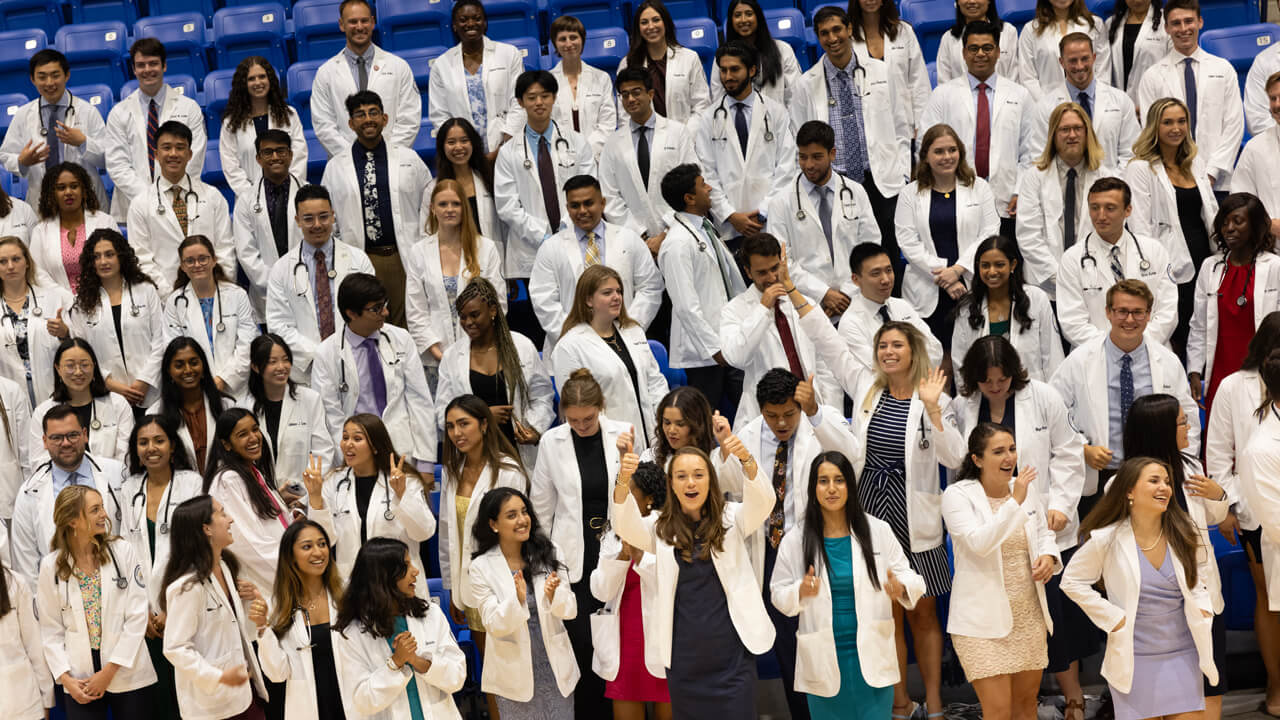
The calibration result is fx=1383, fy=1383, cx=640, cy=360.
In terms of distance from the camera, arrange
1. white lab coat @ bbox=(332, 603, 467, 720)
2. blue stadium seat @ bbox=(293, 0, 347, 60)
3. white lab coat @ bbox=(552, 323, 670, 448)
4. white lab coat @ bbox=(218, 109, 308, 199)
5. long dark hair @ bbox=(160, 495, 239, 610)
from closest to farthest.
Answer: white lab coat @ bbox=(332, 603, 467, 720)
long dark hair @ bbox=(160, 495, 239, 610)
white lab coat @ bbox=(552, 323, 670, 448)
white lab coat @ bbox=(218, 109, 308, 199)
blue stadium seat @ bbox=(293, 0, 347, 60)

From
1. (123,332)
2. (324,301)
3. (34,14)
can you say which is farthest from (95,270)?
(34,14)

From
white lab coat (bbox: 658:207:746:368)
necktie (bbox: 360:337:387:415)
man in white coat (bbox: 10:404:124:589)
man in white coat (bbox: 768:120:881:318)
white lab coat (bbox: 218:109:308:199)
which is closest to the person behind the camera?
man in white coat (bbox: 10:404:124:589)

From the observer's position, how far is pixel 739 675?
5.21 metres

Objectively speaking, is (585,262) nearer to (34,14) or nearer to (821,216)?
(821,216)

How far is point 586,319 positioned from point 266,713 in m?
2.28

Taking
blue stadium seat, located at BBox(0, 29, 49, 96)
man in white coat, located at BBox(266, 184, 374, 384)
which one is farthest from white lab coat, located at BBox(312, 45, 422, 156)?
blue stadium seat, located at BBox(0, 29, 49, 96)

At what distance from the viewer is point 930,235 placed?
7.45m

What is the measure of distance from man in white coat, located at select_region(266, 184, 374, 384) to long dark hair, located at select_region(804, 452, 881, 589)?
10.3ft

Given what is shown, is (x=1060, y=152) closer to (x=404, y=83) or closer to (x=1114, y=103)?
(x=1114, y=103)

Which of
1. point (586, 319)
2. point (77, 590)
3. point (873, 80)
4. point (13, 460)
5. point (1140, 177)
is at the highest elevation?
point (873, 80)

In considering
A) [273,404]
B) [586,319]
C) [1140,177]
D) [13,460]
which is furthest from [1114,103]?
[13,460]

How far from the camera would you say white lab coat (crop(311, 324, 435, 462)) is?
6824mm

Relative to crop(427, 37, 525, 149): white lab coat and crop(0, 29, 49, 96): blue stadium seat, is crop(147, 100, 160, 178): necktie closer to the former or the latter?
crop(427, 37, 525, 149): white lab coat

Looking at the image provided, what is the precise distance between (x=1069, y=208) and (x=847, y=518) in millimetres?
3079
